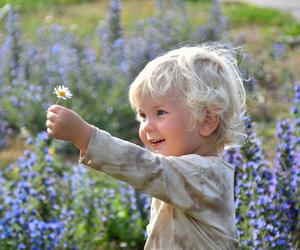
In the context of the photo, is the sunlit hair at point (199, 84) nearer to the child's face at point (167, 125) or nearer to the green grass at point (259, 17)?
the child's face at point (167, 125)

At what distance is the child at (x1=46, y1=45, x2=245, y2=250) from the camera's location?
255 centimetres

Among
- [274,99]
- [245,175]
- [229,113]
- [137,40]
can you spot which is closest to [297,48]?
[274,99]

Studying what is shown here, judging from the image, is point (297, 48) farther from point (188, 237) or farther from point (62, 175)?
point (188, 237)

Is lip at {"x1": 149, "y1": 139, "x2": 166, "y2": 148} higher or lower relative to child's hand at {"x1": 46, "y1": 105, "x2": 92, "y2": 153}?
lower

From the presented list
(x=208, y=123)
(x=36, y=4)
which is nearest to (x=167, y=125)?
(x=208, y=123)

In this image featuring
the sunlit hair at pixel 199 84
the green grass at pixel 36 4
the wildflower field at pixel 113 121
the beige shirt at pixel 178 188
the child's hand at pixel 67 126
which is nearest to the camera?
the child's hand at pixel 67 126

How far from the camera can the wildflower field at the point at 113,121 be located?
3.98 m

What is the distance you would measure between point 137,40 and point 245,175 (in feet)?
11.4

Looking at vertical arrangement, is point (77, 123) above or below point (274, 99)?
above


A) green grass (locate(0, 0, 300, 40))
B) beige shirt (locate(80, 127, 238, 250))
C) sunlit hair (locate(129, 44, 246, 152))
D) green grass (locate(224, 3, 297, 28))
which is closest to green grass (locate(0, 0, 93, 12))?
green grass (locate(0, 0, 300, 40))

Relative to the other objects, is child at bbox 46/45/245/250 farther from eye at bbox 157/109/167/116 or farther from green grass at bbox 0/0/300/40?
green grass at bbox 0/0/300/40

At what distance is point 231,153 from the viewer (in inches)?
162

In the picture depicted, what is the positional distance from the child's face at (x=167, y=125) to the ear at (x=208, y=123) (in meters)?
0.02

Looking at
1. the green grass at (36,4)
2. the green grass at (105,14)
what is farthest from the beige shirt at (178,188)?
the green grass at (36,4)
